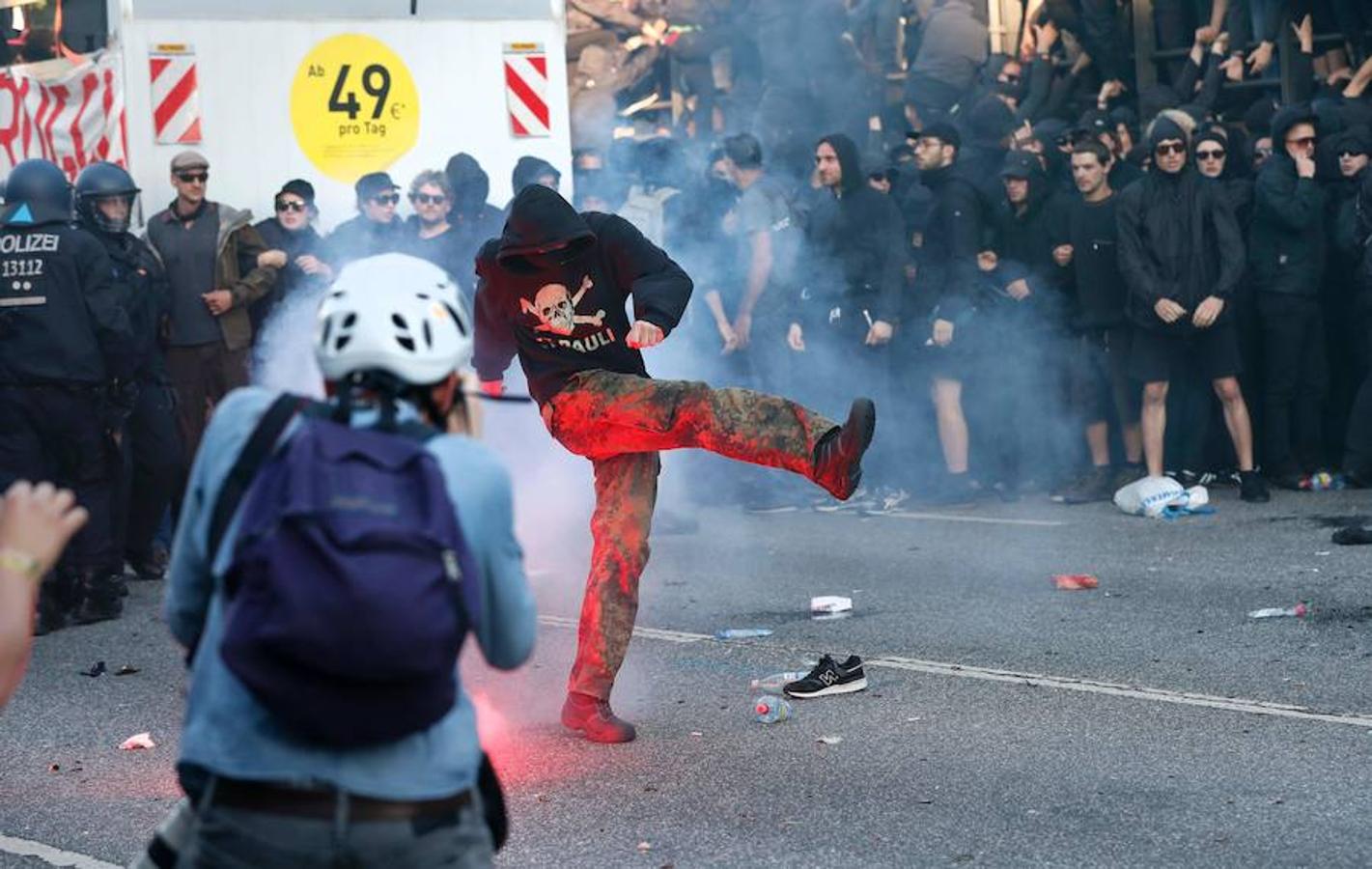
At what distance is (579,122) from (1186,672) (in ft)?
33.5

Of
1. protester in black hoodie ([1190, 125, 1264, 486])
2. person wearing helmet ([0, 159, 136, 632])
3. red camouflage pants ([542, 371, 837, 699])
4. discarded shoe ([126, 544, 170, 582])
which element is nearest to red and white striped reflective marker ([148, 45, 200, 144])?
person wearing helmet ([0, 159, 136, 632])

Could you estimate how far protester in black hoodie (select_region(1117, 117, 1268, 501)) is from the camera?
12047 mm

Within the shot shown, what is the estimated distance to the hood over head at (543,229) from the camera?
22.1 feet

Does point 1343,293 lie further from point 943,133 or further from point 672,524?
point 672,524

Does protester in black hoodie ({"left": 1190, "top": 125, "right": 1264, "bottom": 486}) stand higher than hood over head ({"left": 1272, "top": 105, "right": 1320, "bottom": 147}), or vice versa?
hood over head ({"left": 1272, "top": 105, "right": 1320, "bottom": 147})

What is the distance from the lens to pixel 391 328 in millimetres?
3203

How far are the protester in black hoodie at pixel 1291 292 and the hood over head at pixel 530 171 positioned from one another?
3.92 metres

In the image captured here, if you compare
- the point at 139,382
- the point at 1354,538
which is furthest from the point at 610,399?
the point at 1354,538

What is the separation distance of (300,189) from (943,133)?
12.2ft

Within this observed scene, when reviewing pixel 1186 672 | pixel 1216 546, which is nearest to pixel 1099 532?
pixel 1216 546

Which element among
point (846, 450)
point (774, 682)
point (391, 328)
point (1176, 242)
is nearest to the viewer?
point (391, 328)

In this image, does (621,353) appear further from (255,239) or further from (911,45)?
(911,45)

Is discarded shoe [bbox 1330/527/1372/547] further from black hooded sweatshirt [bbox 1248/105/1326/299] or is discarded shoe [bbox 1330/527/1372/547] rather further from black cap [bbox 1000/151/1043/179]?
black cap [bbox 1000/151/1043/179]

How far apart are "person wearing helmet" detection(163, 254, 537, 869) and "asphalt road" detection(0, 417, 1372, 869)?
2531mm
